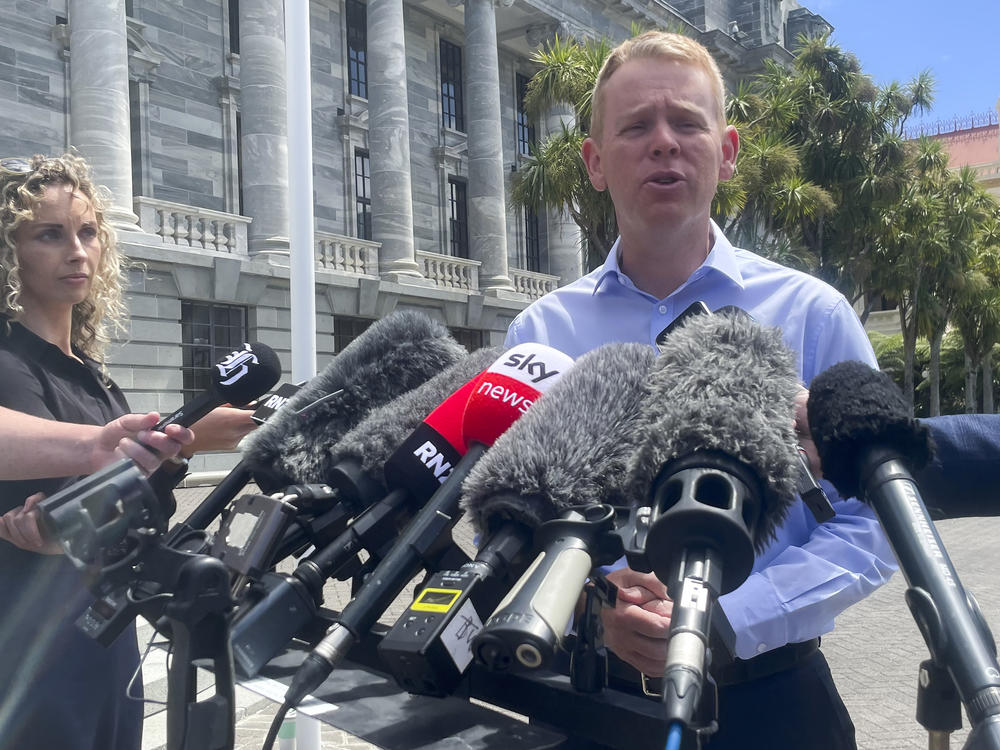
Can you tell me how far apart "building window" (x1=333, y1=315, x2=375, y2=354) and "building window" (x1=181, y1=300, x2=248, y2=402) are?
96.2 inches

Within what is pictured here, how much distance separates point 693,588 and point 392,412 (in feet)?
2.92

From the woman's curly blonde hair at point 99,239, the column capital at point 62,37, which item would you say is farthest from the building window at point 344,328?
the woman's curly blonde hair at point 99,239

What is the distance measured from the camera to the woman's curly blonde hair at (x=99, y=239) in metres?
2.19

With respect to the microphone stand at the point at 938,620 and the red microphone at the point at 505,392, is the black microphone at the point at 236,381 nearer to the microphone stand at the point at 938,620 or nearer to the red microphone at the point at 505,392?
the red microphone at the point at 505,392

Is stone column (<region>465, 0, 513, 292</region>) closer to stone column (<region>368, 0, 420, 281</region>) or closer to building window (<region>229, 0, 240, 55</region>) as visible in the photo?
stone column (<region>368, 0, 420, 281</region>)

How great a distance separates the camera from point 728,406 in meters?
1.06

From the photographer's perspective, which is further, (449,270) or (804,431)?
(449,270)

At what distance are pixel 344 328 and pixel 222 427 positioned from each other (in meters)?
18.0

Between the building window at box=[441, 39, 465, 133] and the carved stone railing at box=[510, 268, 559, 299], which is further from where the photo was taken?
the building window at box=[441, 39, 465, 133]

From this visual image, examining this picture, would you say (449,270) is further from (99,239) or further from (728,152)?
(728,152)

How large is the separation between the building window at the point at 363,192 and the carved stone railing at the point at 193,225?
5129 millimetres

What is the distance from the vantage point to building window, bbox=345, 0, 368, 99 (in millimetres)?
22609

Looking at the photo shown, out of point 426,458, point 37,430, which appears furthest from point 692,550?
point 37,430

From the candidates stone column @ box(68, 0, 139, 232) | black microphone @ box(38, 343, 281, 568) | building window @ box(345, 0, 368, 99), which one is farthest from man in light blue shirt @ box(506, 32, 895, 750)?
building window @ box(345, 0, 368, 99)
